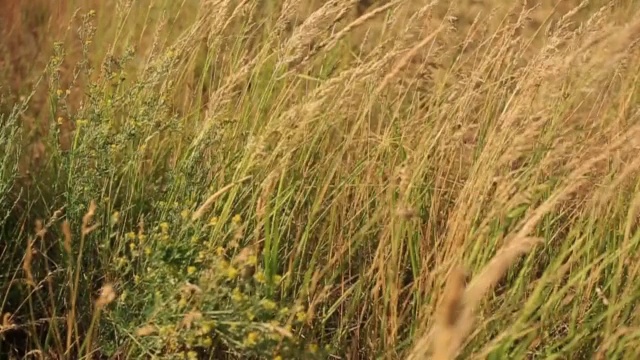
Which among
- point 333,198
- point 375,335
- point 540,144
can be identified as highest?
point 540,144

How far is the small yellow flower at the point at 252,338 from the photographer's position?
62.5 inches

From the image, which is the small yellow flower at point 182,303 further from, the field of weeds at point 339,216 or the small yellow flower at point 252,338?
the small yellow flower at point 252,338

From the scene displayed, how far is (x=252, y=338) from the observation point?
159 cm

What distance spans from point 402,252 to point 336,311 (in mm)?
208

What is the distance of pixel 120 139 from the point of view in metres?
2.01

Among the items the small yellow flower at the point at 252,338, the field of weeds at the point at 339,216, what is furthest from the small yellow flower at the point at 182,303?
the small yellow flower at the point at 252,338

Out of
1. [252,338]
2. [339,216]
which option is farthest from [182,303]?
[339,216]

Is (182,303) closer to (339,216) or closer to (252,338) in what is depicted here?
(252,338)

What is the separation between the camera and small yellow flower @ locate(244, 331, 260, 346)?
1.59 metres

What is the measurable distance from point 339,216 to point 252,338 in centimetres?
64

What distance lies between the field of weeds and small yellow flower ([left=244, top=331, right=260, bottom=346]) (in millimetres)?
18

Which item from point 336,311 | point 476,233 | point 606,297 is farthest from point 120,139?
point 606,297

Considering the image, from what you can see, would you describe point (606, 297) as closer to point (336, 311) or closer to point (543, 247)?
point (543, 247)

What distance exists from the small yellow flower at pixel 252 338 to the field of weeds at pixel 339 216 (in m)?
0.02
